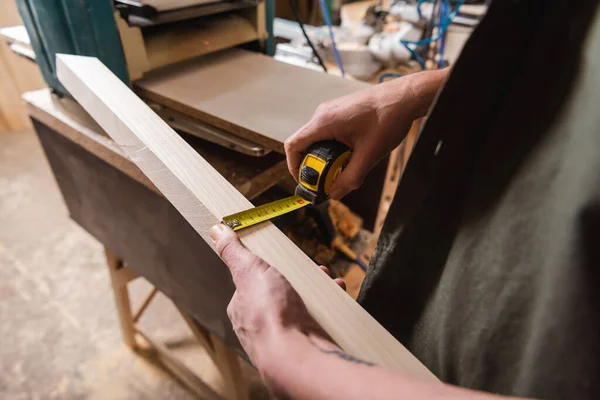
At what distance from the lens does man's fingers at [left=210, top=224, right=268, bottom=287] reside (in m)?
0.43

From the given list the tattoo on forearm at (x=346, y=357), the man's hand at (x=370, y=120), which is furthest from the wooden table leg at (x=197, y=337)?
the tattoo on forearm at (x=346, y=357)

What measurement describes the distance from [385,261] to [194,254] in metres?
0.52

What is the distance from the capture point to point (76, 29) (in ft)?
2.55

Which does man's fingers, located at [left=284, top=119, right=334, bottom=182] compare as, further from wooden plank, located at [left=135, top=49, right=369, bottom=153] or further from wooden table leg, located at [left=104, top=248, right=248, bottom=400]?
wooden table leg, located at [left=104, top=248, right=248, bottom=400]

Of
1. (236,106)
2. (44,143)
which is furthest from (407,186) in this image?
(44,143)

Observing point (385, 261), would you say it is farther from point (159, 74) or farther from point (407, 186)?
point (159, 74)

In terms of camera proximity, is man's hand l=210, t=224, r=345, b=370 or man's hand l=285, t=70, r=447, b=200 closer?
man's hand l=210, t=224, r=345, b=370

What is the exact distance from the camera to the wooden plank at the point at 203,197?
42 cm

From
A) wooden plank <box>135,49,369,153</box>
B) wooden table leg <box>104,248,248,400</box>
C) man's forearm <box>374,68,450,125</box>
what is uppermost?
man's forearm <box>374,68,450,125</box>

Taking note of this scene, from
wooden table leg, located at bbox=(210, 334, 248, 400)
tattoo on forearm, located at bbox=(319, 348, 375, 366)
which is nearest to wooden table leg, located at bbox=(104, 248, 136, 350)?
wooden table leg, located at bbox=(210, 334, 248, 400)

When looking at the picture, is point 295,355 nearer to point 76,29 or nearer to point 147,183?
point 147,183

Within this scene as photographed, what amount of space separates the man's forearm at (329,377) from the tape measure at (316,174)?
0.24 m

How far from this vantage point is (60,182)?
3.84 feet

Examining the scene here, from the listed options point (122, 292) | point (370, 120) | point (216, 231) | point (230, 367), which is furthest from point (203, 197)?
point (122, 292)
